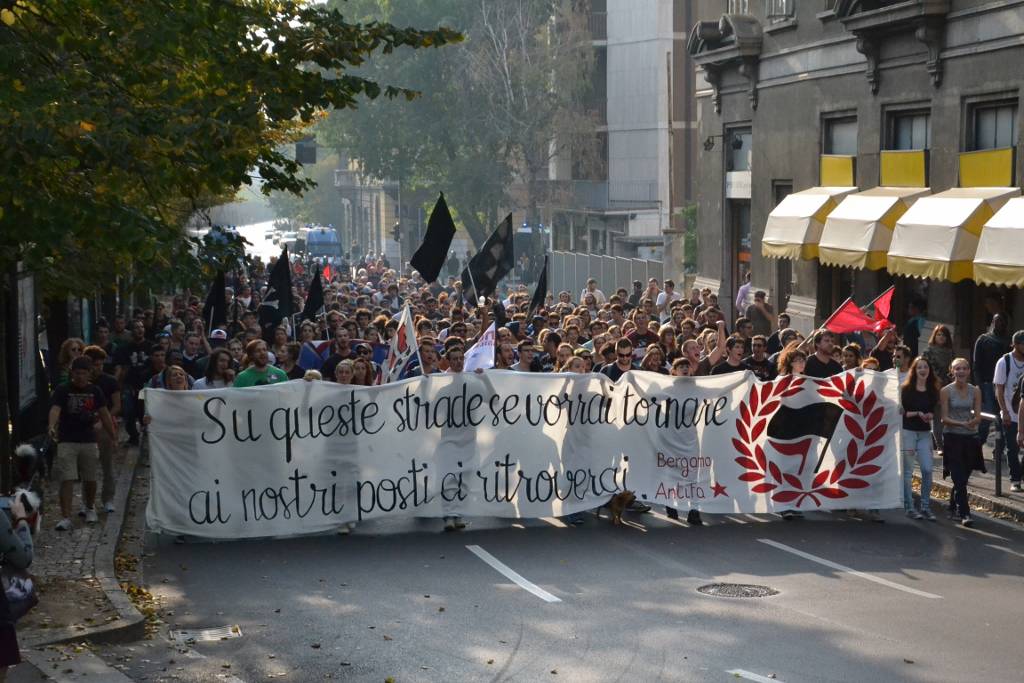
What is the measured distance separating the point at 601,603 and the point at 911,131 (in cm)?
1581

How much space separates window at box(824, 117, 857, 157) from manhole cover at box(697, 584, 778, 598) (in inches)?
654

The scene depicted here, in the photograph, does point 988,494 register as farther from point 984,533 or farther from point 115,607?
point 115,607

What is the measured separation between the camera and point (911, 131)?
24719mm

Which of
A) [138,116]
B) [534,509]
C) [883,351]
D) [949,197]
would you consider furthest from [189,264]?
[949,197]

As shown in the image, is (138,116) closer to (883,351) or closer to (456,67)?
(883,351)

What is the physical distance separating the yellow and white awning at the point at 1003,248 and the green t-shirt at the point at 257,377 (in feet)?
31.9

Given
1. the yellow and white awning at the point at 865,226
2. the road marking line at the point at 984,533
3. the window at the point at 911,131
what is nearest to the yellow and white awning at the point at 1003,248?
the yellow and white awning at the point at 865,226

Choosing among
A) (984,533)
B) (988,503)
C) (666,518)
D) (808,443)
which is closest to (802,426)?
(808,443)

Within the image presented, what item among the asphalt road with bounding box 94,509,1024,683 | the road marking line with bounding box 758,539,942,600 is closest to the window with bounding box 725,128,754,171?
the asphalt road with bounding box 94,509,1024,683

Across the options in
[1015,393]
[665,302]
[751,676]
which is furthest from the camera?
[665,302]

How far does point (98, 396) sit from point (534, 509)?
4193 mm

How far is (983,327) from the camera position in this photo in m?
22.2

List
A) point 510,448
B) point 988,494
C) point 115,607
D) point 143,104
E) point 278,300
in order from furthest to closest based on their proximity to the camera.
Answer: point 278,300 < point 988,494 < point 510,448 < point 143,104 < point 115,607

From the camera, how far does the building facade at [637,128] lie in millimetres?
58875
